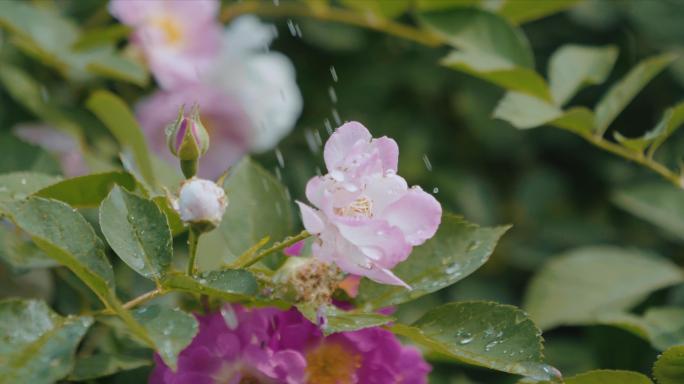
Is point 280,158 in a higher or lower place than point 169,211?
lower

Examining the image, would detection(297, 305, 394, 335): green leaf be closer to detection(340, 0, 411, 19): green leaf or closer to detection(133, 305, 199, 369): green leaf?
detection(133, 305, 199, 369): green leaf

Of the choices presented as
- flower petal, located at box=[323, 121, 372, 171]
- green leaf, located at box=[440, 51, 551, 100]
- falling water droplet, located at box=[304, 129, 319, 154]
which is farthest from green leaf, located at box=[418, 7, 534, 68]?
falling water droplet, located at box=[304, 129, 319, 154]

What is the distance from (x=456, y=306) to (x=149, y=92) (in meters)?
0.77

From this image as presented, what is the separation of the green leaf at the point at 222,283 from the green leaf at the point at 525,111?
35cm

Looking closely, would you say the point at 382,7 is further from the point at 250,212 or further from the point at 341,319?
the point at 341,319

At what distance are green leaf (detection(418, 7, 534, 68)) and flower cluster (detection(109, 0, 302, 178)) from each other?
0.29m

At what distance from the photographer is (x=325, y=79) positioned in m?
1.67

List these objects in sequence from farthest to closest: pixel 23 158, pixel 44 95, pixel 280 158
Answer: pixel 280 158 < pixel 44 95 < pixel 23 158

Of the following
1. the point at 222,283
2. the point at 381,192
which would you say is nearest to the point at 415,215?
the point at 381,192

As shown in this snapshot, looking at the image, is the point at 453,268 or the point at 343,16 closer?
the point at 453,268

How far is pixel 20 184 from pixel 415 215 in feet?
0.94

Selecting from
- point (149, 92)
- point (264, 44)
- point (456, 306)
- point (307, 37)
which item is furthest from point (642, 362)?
point (307, 37)

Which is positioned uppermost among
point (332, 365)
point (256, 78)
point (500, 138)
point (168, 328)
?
point (168, 328)

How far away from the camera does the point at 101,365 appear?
733 millimetres
